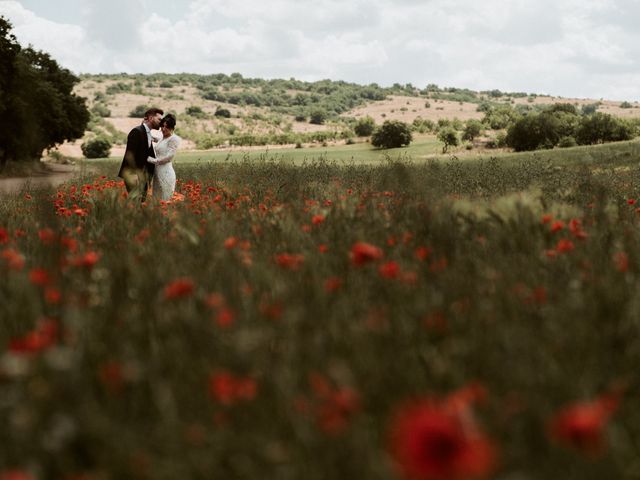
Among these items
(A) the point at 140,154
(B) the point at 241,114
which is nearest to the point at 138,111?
(B) the point at 241,114

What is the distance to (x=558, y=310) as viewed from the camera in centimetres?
274

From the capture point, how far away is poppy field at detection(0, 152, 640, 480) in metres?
1.64

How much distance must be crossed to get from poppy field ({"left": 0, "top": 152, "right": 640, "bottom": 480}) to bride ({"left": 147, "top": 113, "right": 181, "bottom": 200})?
22.4 ft

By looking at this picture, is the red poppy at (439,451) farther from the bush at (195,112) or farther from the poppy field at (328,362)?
the bush at (195,112)

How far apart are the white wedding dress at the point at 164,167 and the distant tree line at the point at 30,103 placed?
13.0 metres

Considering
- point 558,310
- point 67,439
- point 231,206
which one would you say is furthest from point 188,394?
point 231,206

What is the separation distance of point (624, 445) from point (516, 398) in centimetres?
30

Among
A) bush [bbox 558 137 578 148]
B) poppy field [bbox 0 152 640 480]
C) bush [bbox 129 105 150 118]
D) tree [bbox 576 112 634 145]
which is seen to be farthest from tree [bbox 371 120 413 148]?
bush [bbox 129 105 150 118]

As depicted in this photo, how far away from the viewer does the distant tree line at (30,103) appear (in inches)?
1261

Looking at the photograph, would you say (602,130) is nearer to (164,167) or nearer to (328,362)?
(164,167)

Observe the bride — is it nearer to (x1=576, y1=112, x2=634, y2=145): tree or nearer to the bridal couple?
the bridal couple

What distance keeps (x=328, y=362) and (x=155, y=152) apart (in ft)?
31.3

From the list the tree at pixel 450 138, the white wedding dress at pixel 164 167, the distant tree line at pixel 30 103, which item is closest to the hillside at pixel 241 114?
the tree at pixel 450 138

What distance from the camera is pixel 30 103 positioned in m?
33.9
